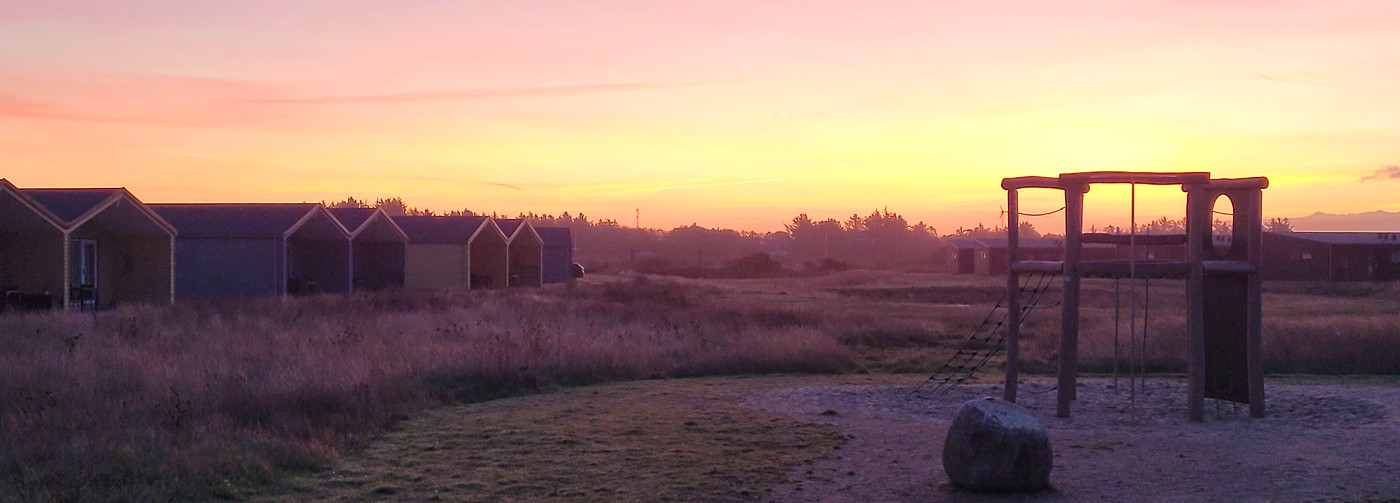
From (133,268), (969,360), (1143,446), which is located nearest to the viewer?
(1143,446)

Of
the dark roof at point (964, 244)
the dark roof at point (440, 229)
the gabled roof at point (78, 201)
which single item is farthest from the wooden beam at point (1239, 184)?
the dark roof at point (964, 244)

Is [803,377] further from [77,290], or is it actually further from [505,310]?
[77,290]

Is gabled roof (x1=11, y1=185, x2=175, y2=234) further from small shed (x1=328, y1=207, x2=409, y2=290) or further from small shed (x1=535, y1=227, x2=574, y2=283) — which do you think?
small shed (x1=535, y1=227, x2=574, y2=283)

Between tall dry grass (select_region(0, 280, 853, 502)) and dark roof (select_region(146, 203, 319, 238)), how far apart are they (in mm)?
7263

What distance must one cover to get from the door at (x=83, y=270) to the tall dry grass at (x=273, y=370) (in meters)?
5.57

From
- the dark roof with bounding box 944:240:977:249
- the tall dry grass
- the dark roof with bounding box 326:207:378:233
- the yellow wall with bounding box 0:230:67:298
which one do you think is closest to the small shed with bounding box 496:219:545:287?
the dark roof with bounding box 326:207:378:233

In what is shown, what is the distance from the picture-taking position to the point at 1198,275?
13.6 meters

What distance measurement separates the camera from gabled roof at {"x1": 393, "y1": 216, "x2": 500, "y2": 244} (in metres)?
45.9

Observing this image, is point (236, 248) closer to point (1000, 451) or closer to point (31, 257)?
point (31, 257)

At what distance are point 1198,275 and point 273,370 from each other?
39.5ft

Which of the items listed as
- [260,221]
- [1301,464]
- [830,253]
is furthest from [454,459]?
[830,253]

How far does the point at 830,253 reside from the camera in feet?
474

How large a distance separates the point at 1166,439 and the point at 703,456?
510cm

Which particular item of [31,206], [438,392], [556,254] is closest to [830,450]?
[438,392]
